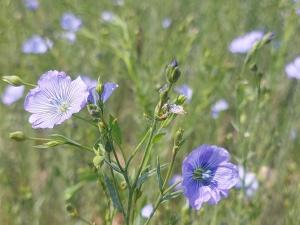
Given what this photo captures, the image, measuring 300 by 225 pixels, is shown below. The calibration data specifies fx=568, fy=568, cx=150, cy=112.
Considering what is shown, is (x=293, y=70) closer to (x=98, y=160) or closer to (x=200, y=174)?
(x=200, y=174)

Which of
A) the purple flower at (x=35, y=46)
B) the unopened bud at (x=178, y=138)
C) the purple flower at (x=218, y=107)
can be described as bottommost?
the unopened bud at (x=178, y=138)

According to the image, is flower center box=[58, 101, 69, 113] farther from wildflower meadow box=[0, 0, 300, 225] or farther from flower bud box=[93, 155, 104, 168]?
flower bud box=[93, 155, 104, 168]

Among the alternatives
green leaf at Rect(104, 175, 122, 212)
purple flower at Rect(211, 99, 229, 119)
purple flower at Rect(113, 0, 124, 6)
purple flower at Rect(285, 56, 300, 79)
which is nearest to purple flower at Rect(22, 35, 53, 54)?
purple flower at Rect(113, 0, 124, 6)

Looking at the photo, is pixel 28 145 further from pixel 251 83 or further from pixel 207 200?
pixel 207 200

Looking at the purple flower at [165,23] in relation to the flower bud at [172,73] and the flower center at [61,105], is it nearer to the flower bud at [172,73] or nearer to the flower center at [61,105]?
the flower center at [61,105]

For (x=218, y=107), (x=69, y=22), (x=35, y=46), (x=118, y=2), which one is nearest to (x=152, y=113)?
(x=218, y=107)

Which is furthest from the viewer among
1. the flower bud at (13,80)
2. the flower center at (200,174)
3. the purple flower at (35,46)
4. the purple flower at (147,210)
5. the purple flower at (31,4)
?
the purple flower at (31,4)

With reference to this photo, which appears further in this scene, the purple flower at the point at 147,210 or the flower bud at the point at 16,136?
the purple flower at the point at 147,210

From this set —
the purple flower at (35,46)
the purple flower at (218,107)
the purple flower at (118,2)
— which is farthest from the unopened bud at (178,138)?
the purple flower at (118,2)
